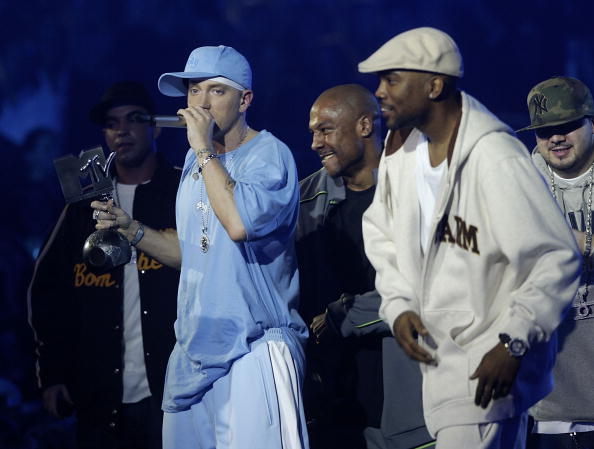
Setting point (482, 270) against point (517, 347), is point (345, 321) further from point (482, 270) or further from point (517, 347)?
point (517, 347)

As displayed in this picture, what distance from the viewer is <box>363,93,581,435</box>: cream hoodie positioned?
2.30 meters

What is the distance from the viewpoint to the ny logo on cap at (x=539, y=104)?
3514mm

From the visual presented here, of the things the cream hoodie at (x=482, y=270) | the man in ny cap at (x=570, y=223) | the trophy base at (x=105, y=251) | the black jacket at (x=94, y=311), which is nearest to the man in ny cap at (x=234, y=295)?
the trophy base at (x=105, y=251)

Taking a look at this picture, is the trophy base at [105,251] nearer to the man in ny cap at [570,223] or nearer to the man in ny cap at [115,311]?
the man in ny cap at [115,311]

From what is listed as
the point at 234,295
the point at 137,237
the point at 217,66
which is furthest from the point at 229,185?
the point at 137,237

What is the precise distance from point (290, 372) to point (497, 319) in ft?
2.58

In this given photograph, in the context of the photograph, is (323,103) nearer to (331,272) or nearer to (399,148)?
(331,272)

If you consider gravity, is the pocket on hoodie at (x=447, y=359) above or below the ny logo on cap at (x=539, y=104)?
below

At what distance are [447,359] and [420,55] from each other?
808 millimetres

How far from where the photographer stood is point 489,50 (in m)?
4.47

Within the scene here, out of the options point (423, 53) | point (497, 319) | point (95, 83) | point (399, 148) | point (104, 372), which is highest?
point (95, 83)

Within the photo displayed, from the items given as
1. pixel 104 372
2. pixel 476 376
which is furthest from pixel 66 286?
pixel 476 376

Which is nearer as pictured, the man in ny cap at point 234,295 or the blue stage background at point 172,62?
the man in ny cap at point 234,295

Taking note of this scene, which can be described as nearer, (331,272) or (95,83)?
(331,272)
